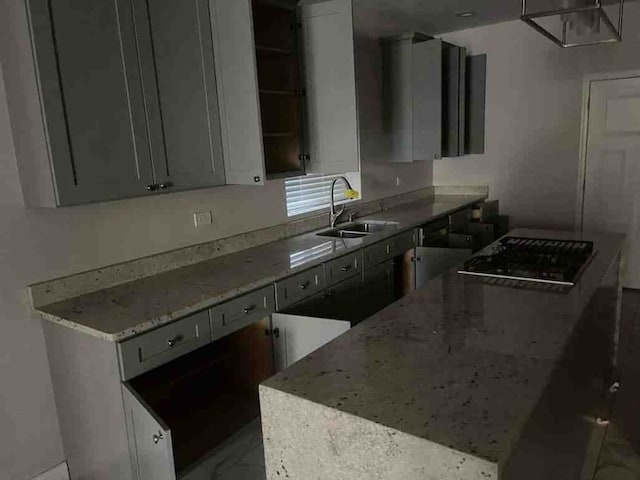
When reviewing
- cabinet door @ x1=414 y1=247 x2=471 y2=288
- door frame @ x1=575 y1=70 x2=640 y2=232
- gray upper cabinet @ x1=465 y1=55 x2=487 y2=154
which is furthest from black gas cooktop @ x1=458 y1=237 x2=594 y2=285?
gray upper cabinet @ x1=465 y1=55 x2=487 y2=154

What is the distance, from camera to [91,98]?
196 centimetres

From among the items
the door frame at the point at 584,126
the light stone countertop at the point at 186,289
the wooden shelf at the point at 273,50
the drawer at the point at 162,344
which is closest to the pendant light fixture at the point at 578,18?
the wooden shelf at the point at 273,50

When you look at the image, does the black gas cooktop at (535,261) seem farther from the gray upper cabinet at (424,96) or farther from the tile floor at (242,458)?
the gray upper cabinet at (424,96)

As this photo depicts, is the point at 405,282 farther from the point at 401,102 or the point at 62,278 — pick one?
the point at 62,278

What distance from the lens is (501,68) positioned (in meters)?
5.05

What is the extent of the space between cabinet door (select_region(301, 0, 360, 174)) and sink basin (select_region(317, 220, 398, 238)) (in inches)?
24.3

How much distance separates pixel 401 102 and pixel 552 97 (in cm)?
155

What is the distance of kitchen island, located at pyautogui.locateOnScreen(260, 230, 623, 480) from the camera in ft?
Answer: 3.28

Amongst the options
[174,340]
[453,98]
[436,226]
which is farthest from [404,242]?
[174,340]

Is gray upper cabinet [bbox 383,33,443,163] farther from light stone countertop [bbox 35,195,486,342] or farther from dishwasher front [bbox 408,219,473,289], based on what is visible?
light stone countertop [bbox 35,195,486,342]

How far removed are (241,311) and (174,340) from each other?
15.1 inches

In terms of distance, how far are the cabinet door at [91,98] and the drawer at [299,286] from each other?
0.84 meters

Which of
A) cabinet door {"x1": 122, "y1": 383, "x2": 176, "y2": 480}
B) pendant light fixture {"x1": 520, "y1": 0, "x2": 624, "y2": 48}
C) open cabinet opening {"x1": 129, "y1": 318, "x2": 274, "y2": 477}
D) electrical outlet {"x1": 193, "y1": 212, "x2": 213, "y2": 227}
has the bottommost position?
open cabinet opening {"x1": 129, "y1": 318, "x2": 274, "y2": 477}

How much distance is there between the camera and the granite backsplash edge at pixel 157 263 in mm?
2180
